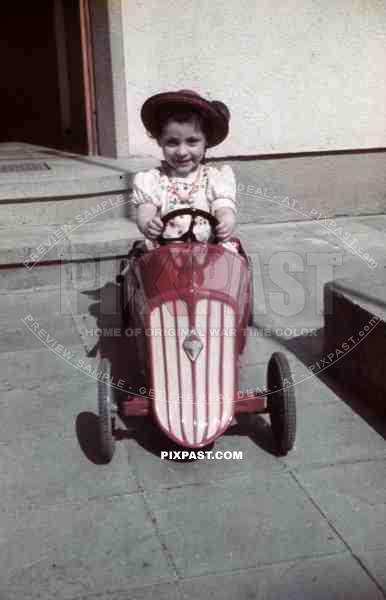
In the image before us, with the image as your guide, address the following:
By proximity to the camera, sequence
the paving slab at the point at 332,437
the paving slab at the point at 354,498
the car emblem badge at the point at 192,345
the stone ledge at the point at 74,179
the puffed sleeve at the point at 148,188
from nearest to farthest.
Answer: the paving slab at the point at 354,498, the car emblem badge at the point at 192,345, the paving slab at the point at 332,437, the puffed sleeve at the point at 148,188, the stone ledge at the point at 74,179

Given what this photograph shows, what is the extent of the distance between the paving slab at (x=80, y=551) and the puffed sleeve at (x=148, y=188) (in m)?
1.61

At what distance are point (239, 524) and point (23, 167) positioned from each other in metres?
5.08

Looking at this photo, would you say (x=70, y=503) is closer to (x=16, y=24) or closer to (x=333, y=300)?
(x=333, y=300)

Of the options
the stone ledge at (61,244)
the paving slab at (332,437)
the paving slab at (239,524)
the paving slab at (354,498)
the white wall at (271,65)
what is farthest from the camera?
the white wall at (271,65)

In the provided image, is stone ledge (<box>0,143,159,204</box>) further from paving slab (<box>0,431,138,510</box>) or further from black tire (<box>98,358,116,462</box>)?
black tire (<box>98,358,116,462</box>)

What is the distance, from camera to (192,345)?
3361mm

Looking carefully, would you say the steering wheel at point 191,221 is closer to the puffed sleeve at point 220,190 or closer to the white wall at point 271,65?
the puffed sleeve at point 220,190

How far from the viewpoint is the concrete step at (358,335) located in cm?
386

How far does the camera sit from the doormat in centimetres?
714

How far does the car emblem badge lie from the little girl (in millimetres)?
651

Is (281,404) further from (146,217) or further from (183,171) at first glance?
(183,171)

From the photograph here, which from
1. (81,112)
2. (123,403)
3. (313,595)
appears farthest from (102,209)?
(313,595)

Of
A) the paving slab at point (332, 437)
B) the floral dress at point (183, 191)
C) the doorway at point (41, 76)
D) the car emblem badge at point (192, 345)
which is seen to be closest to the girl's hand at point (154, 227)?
the floral dress at point (183, 191)

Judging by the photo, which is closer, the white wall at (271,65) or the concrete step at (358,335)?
the concrete step at (358,335)
